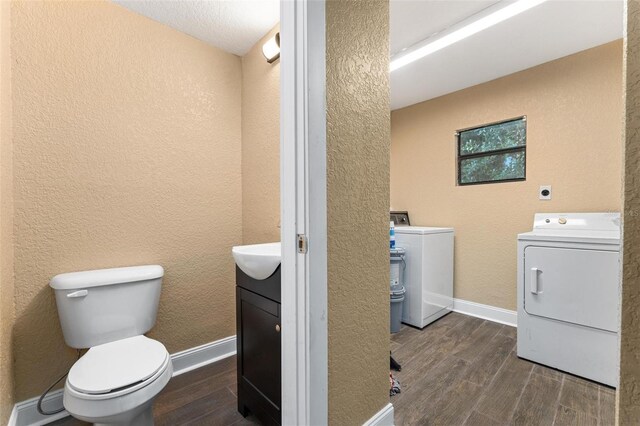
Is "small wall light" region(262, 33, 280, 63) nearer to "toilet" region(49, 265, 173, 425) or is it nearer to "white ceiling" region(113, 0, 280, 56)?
"white ceiling" region(113, 0, 280, 56)

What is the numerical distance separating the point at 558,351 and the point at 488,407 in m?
0.76

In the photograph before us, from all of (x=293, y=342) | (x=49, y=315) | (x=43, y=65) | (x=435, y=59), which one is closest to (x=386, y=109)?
(x=293, y=342)

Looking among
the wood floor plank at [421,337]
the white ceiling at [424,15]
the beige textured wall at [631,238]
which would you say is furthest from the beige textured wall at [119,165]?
the beige textured wall at [631,238]

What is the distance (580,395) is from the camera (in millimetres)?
1583

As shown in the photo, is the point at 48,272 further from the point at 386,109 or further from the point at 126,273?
the point at 386,109

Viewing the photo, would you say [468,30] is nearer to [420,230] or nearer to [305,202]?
[420,230]

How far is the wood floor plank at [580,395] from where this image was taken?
1.48 metres

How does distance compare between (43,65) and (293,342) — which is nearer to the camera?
(293,342)

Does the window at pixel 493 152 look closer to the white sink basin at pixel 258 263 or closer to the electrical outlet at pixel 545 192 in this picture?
the electrical outlet at pixel 545 192

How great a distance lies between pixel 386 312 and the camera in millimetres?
1256

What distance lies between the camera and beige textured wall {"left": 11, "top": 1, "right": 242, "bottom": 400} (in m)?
1.38

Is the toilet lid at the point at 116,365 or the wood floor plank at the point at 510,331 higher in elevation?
the toilet lid at the point at 116,365

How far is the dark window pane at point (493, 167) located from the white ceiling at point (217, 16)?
222 cm

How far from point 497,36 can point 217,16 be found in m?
1.90
